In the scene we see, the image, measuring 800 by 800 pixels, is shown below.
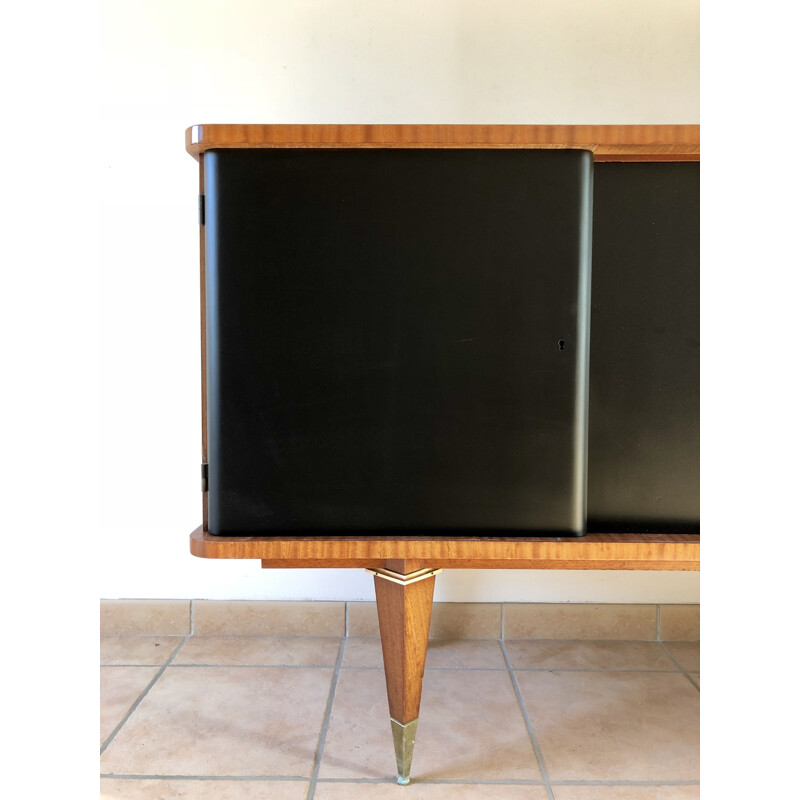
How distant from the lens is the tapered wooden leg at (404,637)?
88cm

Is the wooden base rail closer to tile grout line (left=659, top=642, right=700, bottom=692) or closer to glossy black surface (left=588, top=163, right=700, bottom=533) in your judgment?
glossy black surface (left=588, top=163, right=700, bottom=533)

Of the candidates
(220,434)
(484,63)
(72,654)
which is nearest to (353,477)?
(220,434)

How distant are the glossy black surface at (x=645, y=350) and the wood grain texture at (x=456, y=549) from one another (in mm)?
50

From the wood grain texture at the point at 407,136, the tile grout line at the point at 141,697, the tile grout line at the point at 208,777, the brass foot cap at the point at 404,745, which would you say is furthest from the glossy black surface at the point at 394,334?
the tile grout line at the point at 141,697

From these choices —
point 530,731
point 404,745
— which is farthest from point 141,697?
point 530,731

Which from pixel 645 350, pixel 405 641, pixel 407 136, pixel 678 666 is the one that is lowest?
pixel 678 666

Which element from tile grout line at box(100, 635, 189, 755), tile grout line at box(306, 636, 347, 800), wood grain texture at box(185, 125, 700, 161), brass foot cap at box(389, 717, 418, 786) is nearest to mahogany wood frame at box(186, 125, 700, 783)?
wood grain texture at box(185, 125, 700, 161)

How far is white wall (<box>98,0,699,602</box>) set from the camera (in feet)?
4.44

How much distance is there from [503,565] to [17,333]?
78 centimetres

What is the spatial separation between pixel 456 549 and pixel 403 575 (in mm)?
104

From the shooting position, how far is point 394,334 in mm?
806

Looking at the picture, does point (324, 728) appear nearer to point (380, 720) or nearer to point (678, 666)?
point (380, 720)

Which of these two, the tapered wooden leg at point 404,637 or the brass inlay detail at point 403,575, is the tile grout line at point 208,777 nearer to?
the tapered wooden leg at point 404,637
